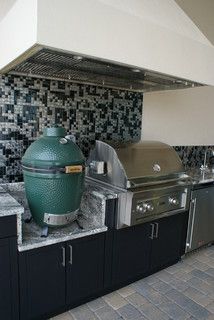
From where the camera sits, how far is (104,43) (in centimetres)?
164

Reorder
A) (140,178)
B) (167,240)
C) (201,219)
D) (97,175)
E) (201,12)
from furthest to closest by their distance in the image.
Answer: (201,12)
(201,219)
(167,240)
(97,175)
(140,178)

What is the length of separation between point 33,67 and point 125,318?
2086 millimetres

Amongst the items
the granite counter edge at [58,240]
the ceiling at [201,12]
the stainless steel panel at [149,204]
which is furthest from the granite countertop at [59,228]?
the ceiling at [201,12]

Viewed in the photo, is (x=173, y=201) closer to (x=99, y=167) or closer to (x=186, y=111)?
(x=99, y=167)

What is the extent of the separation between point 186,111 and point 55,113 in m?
2.07

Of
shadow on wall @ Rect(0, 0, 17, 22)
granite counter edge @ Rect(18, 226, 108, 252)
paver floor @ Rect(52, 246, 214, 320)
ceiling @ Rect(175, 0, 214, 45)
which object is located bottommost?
paver floor @ Rect(52, 246, 214, 320)

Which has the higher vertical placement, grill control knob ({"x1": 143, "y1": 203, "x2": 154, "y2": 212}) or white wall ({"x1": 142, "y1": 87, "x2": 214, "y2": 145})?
white wall ({"x1": 142, "y1": 87, "x2": 214, "y2": 145})

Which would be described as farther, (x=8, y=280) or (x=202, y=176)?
(x=202, y=176)

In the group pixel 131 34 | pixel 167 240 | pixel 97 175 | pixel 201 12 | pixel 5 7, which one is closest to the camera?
pixel 131 34

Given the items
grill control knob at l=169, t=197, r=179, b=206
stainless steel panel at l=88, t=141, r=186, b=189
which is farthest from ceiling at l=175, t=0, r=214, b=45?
grill control knob at l=169, t=197, r=179, b=206

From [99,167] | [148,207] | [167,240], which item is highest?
[99,167]

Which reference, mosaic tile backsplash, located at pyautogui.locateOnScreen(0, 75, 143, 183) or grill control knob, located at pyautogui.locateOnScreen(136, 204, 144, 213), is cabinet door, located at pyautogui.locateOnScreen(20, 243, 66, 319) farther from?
mosaic tile backsplash, located at pyautogui.locateOnScreen(0, 75, 143, 183)

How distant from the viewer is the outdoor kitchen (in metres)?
1.63

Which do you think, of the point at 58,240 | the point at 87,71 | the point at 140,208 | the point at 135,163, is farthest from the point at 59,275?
the point at 87,71
